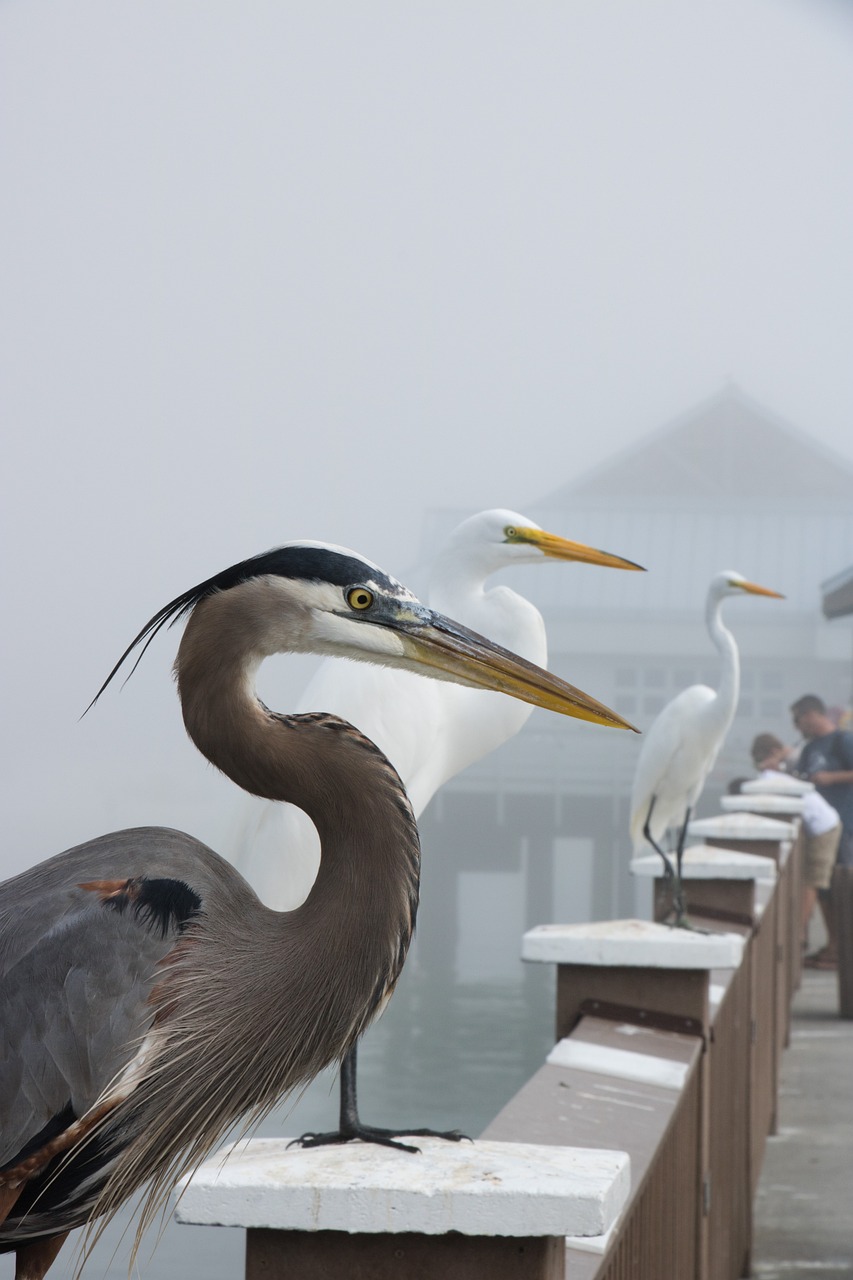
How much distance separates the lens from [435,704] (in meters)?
2.93

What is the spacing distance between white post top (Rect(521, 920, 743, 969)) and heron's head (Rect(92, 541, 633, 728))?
749mm

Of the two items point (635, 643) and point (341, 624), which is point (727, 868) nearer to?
point (341, 624)

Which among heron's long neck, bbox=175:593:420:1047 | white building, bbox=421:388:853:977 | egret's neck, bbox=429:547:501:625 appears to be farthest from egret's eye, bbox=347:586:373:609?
white building, bbox=421:388:853:977

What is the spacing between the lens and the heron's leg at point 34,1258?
4.26ft

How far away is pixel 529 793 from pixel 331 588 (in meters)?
13.7

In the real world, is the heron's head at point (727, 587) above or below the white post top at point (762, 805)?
above

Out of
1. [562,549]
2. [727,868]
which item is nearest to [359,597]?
[562,549]

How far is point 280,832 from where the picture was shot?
275cm

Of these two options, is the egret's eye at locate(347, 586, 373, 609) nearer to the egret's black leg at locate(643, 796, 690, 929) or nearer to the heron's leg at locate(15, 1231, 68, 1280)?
the heron's leg at locate(15, 1231, 68, 1280)

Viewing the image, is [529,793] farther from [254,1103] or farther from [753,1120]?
[254,1103]

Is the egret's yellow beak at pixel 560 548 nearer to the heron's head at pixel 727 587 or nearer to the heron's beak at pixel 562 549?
the heron's beak at pixel 562 549

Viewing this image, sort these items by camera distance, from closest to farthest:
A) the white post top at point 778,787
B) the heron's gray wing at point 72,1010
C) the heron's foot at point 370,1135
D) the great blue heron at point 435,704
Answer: the heron's gray wing at point 72,1010, the heron's foot at point 370,1135, the great blue heron at point 435,704, the white post top at point 778,787

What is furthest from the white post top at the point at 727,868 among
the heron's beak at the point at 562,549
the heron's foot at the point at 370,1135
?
the heron's foot at the point at 370,1135

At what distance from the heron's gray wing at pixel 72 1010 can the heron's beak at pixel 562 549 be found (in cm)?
219
